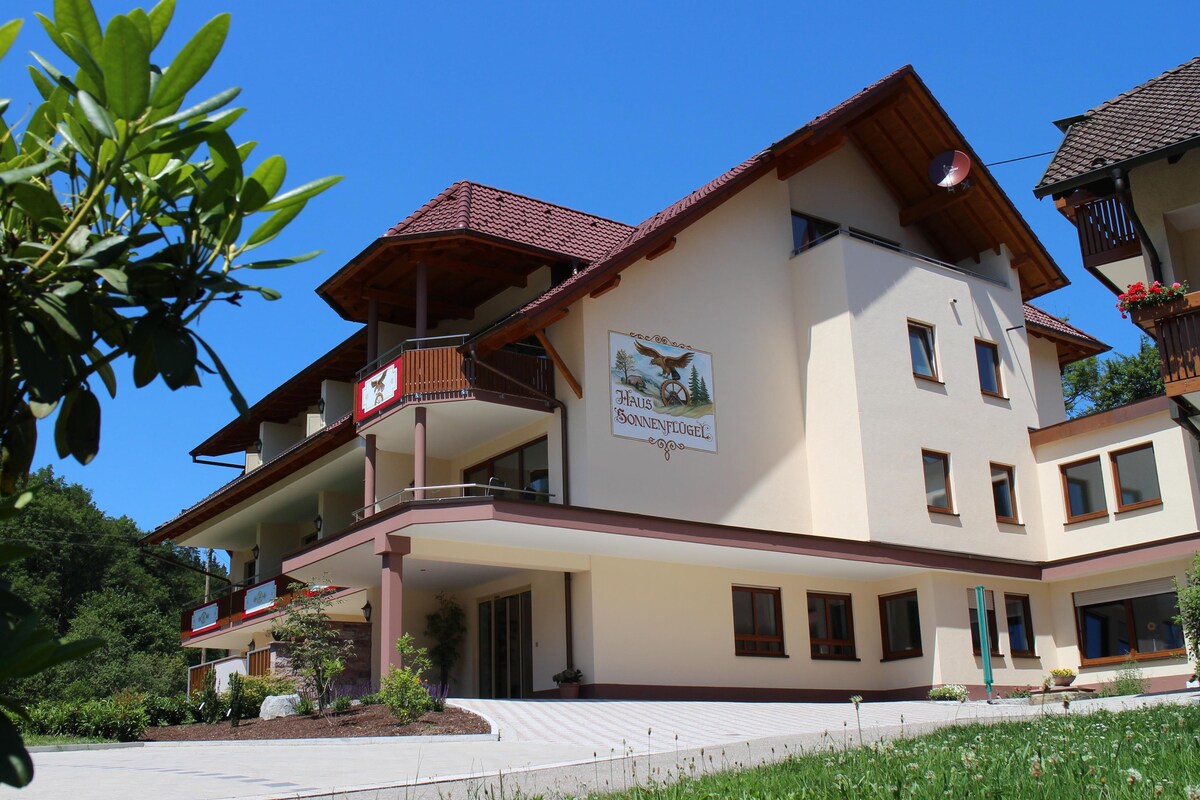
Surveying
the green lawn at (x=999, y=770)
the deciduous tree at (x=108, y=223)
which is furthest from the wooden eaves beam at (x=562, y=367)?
the deciduous tree at (x=108, y=223)

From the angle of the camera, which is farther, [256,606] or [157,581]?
[157,581]

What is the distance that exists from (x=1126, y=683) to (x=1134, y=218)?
783cm

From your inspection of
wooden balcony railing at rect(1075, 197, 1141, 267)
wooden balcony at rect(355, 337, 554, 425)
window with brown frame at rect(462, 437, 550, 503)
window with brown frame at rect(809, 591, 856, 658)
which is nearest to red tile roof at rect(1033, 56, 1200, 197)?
wooden balcony railing at rect(1075, 197, 1141, 267)

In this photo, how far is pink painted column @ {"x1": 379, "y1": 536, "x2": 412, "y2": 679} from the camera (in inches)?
708

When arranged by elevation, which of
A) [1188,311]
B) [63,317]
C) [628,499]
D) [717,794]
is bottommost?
[717,794]

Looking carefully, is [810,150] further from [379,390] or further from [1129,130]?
[379,390]

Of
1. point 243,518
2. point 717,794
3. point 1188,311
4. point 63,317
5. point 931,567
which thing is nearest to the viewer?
point 63,317

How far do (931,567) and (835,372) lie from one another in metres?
4.11

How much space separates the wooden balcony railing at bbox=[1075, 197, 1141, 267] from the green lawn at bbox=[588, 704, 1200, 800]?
10198 millimetres

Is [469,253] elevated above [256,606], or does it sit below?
above

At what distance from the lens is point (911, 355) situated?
79.0ft

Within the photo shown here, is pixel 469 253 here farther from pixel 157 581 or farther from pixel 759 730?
pixel 157 581

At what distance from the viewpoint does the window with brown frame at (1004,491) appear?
24531 millimetres

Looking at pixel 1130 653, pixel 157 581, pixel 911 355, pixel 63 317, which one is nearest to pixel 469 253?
pixel 911 355
